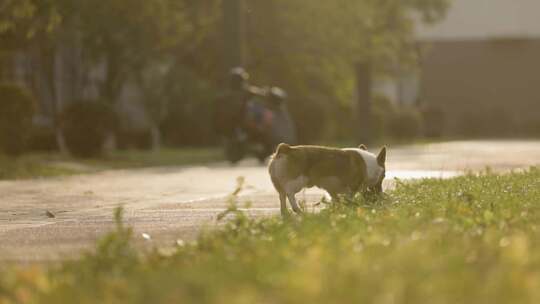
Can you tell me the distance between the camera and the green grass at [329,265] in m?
5.40

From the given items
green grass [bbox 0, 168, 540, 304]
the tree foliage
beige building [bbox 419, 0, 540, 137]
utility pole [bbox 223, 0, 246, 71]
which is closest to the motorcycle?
utility pole [bbox 223, 0, 246, 71]

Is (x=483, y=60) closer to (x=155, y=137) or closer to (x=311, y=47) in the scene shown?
(x=155, y=137)

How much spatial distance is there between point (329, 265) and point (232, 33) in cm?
2779

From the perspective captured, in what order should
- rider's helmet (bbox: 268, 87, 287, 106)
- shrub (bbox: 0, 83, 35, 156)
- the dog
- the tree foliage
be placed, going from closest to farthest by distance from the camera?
1. the dog
2. shrub (bbox: 0, 83, 35, 156)
3. rider's helmet (bbox: 268, 87, 287, 106)
4. the tree foliage

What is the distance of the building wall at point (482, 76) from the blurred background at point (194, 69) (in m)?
10.7

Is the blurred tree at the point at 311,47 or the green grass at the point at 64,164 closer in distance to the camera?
the green grass at the point at 64,164

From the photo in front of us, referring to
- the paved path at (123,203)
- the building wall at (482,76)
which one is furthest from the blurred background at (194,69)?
the building wall at (482,76)

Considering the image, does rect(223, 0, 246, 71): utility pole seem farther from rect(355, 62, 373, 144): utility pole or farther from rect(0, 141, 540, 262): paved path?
rect(355, 62, 373, 144): utility pole

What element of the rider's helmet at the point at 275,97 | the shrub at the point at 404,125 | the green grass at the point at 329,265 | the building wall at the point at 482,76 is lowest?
the building wall at the point at 482,76

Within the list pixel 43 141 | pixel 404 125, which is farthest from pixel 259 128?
pixel 404 125

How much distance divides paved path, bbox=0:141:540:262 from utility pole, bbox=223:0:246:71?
23.3ft

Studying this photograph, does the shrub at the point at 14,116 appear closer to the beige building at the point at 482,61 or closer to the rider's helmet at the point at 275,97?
the rider's helmet at the point at 275,97

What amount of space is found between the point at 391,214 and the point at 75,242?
7.32 ft

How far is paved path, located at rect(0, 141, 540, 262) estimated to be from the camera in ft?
33.2
